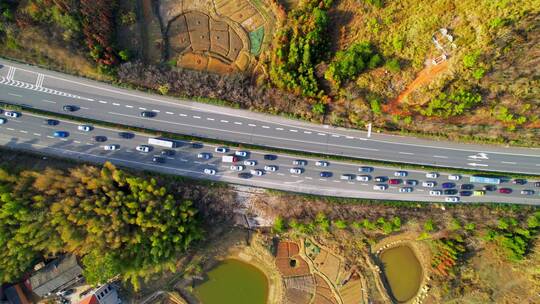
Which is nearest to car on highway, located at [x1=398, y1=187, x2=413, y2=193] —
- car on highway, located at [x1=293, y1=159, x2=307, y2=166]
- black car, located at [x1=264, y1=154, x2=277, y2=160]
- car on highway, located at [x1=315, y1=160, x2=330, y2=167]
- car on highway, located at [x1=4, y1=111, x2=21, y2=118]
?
car on highway, located at [x1=315, y1=160, x2=330, y2=167]

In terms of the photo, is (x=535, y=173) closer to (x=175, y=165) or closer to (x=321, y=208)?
(x=321, y=208)

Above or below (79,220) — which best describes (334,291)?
below

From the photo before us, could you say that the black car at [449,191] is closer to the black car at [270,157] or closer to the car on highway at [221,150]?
the black car at [270,157]

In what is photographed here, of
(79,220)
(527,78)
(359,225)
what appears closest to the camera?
(79,220)

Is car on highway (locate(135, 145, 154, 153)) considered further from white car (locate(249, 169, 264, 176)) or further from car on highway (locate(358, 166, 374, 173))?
car on highway (locate(358, 166, 374, 173))

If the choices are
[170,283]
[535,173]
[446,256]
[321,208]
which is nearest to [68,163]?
[170,283]

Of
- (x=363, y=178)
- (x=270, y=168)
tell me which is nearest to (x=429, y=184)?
(x=363, y=178)

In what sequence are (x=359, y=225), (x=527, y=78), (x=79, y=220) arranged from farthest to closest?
(x=359, y=225) < (x=527, y=78) < (x=79, y=220)
